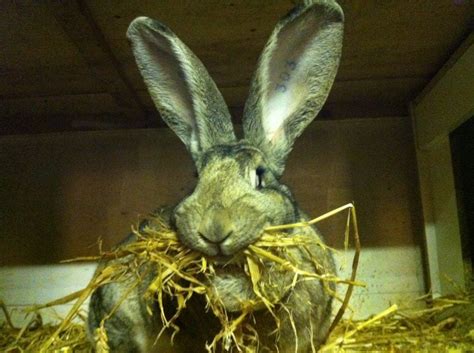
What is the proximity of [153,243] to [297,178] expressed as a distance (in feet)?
5.29

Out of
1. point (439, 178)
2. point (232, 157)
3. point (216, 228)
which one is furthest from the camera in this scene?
point (439, 178)

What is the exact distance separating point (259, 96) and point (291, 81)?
0.16 metres

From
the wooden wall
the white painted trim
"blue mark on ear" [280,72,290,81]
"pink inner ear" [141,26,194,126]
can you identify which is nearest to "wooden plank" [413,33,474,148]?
the white painted trim

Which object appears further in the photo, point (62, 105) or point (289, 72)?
point (62, 105)

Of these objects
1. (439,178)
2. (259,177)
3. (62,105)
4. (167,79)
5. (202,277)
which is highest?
(62,105)

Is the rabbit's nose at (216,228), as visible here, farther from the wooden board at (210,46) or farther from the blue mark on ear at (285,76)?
the wooden board at (210,46)

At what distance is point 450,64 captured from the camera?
8.38 ft

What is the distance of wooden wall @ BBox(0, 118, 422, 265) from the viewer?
3.12 metres

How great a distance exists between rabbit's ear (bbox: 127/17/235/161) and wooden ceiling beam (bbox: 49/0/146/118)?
26cm

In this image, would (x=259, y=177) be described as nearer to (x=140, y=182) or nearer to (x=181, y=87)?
(x=181, y=87)

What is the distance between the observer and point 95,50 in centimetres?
238

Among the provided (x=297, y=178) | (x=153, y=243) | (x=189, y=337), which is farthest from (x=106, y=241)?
(x=153, y=243)

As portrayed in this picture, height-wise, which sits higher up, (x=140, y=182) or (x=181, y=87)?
(x=181, y=87)

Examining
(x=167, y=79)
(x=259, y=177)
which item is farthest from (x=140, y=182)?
(x=259, y=177)
